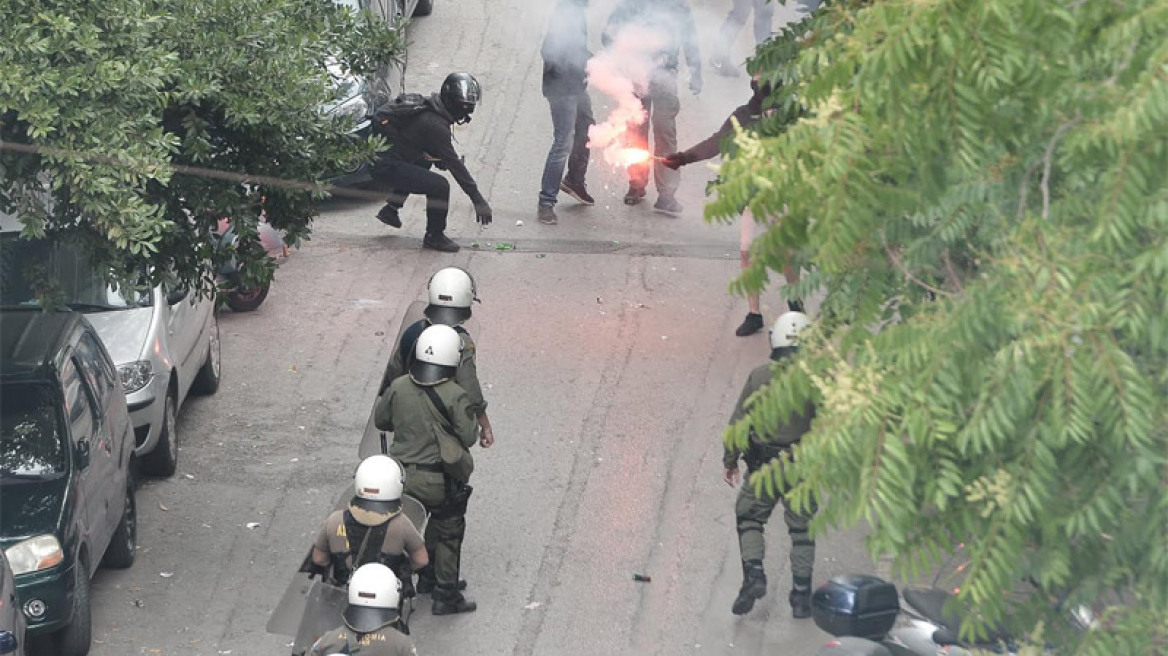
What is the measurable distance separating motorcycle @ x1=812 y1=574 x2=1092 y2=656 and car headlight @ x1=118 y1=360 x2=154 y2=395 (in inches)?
224

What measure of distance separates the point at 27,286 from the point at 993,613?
758 cm

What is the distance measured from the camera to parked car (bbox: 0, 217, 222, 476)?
11.0 m

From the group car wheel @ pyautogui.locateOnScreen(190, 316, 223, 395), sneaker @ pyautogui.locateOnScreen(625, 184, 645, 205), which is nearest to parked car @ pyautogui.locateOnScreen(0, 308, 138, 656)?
car wheel @ pyautogui.locateOnScreen(190, 316, 223, 395)

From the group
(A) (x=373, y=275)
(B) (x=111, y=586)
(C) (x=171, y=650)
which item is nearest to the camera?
(C) (x=171, y=650)

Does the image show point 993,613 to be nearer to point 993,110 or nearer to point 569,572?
point 993,110

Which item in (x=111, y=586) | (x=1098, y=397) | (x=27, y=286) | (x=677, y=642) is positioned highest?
(x=1098, y=397)

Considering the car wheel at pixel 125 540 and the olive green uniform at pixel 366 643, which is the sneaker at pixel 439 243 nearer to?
the car wheel at pixel 125 540

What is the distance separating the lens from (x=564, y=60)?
15648 mm

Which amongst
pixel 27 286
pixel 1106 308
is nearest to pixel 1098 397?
pixel 1106 308

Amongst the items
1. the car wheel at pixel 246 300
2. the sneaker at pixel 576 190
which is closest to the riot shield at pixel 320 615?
the car wheel at pixel 246 300

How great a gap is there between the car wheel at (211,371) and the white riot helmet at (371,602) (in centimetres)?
577

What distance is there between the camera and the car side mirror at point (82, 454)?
923cm

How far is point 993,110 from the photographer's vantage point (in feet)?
15.6

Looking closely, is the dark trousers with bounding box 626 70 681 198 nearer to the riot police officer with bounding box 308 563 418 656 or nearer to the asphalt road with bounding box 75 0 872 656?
the asphalt road with bounding box 75 0 872 656
